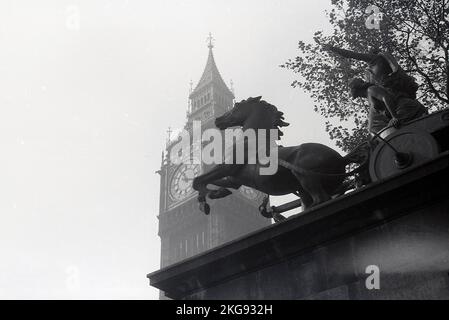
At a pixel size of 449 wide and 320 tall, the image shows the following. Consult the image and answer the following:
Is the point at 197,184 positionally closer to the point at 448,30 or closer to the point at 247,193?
the point at 448,30

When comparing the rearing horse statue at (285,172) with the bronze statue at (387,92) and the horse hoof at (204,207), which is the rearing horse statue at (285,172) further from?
the bronze statue at (387,92)

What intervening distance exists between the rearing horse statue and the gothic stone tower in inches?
3058

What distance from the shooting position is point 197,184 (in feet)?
31.5

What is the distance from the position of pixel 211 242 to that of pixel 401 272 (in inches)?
3343

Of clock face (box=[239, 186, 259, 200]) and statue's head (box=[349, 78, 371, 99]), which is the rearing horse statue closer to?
statue's head (box=[349, 78, 371, 99])

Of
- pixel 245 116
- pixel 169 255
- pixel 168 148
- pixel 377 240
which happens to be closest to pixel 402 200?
pixel 377 240

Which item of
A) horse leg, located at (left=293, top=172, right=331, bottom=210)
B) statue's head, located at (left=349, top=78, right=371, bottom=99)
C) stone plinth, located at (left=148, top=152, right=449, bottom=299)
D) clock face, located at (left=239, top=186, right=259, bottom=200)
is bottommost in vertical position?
stone plinth, located at (left=148, top=152, right=449, bottom=299)

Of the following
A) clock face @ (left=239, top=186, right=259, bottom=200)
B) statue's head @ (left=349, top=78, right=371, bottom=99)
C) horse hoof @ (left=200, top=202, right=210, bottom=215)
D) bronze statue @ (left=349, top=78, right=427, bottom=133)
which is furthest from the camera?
clock face @ (left=239, top=186, right=259, bottom=200)

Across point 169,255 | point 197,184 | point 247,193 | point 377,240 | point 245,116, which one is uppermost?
point 247,193

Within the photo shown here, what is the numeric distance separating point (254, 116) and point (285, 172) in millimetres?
1439

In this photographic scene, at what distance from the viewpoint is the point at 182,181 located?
90.1 meters

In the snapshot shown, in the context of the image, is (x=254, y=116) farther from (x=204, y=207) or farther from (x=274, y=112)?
(x=204, y=207)

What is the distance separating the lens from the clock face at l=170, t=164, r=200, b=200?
284 ft

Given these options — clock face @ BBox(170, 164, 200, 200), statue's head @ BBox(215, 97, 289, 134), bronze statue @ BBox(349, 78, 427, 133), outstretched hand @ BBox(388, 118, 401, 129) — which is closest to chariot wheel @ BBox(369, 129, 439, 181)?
outstretched hand @ BBox(388, 118, 401, 129)
